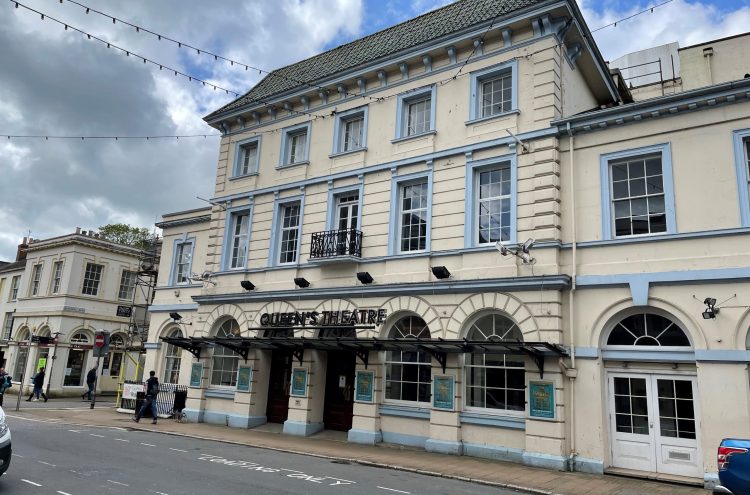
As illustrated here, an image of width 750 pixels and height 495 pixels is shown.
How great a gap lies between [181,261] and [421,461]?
16570mm

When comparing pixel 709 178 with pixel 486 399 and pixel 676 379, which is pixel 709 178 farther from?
pixel 486 399

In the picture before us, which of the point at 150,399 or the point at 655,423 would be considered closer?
the point at 655,423

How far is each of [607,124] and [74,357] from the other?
106 feet

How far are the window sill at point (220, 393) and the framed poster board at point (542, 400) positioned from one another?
10.7m

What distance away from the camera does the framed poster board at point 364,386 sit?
16.0 meters

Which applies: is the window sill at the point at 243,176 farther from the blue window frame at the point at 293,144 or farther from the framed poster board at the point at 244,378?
the framed poster board at the point at 244,378

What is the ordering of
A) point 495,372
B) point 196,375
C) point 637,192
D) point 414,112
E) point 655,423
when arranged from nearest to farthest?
point 655,423 → point 637,192 → point 495,372 → point 414,112 → point 196,375

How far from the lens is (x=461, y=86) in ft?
54.1

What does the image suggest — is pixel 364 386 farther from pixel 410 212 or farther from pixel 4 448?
pixel 4 448

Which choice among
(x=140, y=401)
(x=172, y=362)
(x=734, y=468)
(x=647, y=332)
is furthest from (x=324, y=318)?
(x=734, y=468)

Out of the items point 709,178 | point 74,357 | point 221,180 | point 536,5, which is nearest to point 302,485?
point 709,178

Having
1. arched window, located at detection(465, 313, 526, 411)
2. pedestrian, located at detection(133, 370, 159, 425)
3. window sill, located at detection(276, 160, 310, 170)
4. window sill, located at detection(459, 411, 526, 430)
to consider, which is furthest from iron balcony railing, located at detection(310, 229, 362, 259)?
pedestrian, located at detection(133, 370, 159, 425)

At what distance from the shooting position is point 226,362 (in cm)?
2030

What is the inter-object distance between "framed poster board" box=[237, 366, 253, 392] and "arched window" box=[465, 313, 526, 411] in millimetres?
7900
